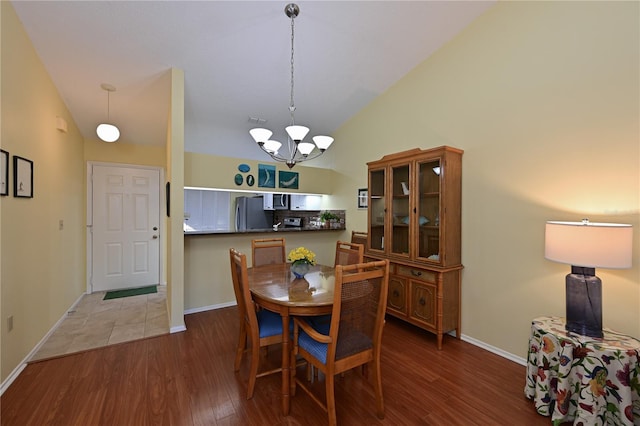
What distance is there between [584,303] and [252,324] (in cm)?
231

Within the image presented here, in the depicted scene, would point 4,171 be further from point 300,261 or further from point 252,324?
point 300,261

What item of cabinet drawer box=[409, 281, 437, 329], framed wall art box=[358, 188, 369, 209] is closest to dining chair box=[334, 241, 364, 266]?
cabinet drawer box=[409, 281, 437, 329]

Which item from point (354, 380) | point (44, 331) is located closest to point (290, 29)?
point (354, 380)

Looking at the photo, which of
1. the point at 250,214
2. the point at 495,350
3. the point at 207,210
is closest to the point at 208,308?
the point at 250,214

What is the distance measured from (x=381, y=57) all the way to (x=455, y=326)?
10.3ft

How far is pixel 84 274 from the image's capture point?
4.21 m

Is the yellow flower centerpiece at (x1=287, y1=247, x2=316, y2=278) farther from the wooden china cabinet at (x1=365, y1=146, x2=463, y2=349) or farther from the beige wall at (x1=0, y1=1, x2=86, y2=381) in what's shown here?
the beige wall at (x1=0, y1=1, x2=86, y2=381)

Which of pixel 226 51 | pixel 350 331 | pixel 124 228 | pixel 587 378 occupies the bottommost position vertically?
pixel 587 378

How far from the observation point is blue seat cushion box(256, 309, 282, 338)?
2.04 meters

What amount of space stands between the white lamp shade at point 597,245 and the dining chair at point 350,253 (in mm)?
1534

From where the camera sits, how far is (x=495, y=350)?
2633mm

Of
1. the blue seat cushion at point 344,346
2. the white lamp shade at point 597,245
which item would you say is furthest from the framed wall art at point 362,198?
the blue seat cushion at point 344,346

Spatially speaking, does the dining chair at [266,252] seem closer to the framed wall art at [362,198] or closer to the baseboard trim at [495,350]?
the framed wall art at [362,198]

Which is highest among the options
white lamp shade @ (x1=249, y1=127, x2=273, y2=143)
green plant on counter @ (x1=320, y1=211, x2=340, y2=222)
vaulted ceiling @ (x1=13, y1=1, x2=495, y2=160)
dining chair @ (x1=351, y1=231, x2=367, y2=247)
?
vaulted ceiling @ (x1=13, y1=1, x2=495, y2=160)
